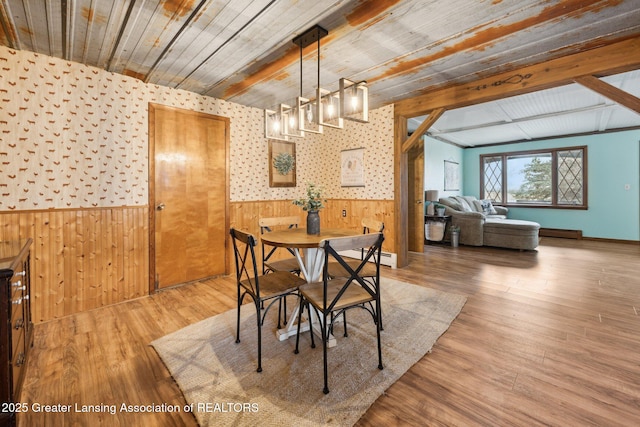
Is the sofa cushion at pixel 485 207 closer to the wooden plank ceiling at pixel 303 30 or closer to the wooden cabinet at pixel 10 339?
the wooden plank ceiling at pixel 303 30

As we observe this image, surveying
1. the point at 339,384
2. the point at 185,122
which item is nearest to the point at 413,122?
Answer: the point at 185,122

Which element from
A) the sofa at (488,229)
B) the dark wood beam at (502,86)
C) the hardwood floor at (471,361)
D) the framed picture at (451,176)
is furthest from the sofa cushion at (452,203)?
the hardwood floor at (471,361)

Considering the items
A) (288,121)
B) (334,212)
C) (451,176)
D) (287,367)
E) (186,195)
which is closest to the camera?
(287,367)

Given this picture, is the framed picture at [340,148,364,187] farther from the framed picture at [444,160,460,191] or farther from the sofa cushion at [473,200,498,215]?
the sofa cushion at [473,200,498,215]

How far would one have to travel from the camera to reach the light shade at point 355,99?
221cm

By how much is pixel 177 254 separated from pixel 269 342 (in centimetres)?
201

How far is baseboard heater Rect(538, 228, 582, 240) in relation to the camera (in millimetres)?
6727

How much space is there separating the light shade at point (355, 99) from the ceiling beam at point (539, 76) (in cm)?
198

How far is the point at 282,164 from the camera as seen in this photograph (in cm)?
467

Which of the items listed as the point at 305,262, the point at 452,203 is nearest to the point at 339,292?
the point at 305,262

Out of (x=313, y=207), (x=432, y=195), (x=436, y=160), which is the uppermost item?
(x=436, y=160)

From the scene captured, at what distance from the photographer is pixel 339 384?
1.74 meters

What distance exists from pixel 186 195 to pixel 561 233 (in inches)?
332

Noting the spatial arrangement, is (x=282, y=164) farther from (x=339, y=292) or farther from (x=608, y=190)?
(x=608, y=190)
